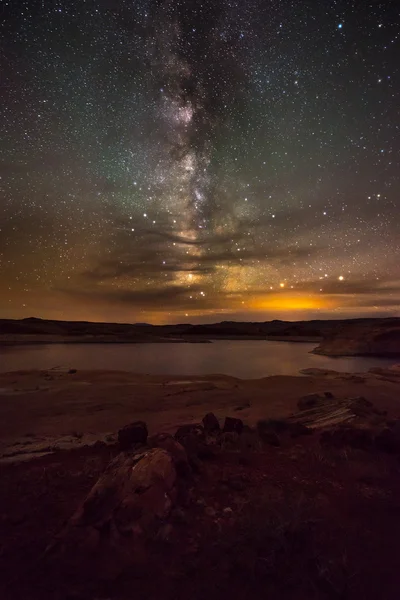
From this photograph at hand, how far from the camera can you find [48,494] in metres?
4.18

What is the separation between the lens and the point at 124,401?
36.6ft

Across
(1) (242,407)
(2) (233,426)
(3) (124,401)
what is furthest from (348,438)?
(3) (124,401)

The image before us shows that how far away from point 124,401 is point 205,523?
8.09 m

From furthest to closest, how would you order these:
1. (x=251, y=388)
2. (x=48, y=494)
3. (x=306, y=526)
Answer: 1. (x=251, y=388)
2. (x=48, y=494)
3. (x=306, y=526)

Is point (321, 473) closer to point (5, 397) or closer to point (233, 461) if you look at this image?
point (233, 461)

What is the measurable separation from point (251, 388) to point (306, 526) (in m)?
10.6

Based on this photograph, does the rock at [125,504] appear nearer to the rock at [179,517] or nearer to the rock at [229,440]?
the rock at [179,517]

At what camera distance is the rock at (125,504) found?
3281mm

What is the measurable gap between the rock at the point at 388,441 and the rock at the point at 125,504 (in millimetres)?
3612

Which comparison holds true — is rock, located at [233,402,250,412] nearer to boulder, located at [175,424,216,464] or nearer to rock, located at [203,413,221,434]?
rock, located at [203,413,221,434]

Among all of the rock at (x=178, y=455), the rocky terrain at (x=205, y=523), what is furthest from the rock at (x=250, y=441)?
the rock at (x=178, y=455)

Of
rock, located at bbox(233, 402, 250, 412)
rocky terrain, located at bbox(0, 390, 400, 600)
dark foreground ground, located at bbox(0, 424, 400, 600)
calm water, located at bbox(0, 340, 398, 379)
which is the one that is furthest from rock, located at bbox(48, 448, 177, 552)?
calm water, located at bbox(0, 340, 398, 379)

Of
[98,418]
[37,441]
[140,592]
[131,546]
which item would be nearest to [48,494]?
[131,546]

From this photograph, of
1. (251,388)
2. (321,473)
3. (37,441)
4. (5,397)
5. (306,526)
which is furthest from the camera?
(251,388)
